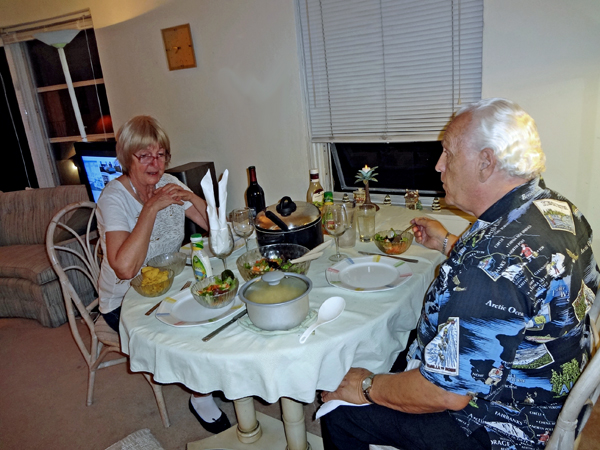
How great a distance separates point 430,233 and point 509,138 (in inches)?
24.2

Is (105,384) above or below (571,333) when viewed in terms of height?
below

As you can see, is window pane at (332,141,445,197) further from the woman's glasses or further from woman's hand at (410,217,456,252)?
the woman's glasses

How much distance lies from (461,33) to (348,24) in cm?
62

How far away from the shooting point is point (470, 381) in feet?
3.08

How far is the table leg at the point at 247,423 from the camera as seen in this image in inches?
64.1

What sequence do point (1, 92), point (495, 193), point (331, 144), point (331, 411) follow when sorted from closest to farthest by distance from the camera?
point (495, 193) → point (331, 411) → point (331, 144) → point (1, 92)

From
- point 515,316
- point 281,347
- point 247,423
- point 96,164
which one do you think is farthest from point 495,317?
point 96,164

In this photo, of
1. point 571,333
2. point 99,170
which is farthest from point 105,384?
point 571,333

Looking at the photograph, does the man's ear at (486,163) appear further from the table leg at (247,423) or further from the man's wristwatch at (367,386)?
the table leg at (247,423)

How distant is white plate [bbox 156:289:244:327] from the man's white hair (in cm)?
82

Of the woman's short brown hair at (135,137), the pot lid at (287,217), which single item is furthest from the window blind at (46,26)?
the pot lid at (287,217)

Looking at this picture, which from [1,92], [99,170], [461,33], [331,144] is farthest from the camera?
[1,92]

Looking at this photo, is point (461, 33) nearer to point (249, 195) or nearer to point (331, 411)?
point (249, 195)

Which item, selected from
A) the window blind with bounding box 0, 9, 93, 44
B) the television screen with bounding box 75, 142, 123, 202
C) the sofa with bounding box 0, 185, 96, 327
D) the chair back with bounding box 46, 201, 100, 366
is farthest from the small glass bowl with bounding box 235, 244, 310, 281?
the window blind with bounding box 0, 9, 93, 44
